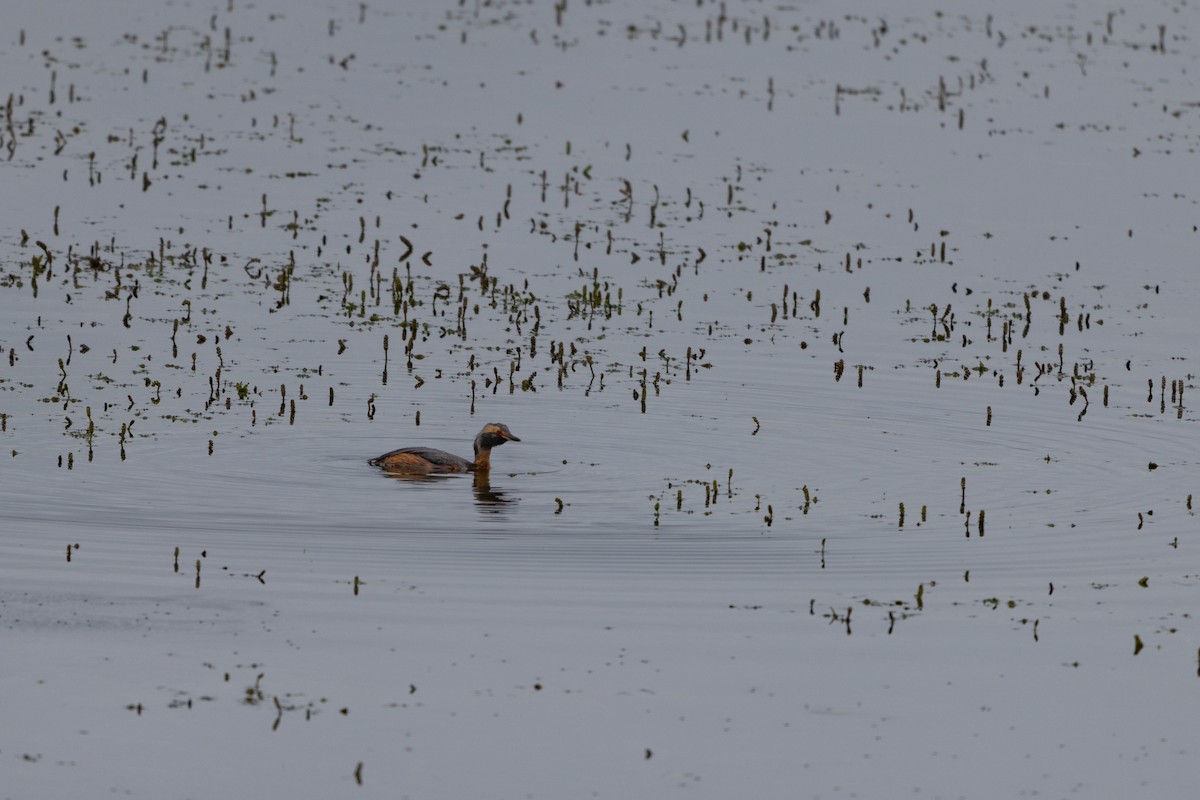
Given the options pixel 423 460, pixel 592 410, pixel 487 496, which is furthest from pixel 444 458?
pixel 592 410

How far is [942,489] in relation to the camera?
14.6 m

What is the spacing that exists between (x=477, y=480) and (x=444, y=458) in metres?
0.31

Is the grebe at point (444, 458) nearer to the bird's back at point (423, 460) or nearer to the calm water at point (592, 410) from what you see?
the bird's back at point (423, 460)

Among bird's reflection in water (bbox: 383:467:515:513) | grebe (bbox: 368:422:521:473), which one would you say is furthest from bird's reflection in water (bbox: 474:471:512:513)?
grebe (bbox: 368:422:521:473)

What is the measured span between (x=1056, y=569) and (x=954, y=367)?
674 cm

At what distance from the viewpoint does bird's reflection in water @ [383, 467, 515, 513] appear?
46.7 ft

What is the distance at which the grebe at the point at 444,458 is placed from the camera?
48.9 ft

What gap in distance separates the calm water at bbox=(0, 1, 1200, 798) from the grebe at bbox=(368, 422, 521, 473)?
13 cm

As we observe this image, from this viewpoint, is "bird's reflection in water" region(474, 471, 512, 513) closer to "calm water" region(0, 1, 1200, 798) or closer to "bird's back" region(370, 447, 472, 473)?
"calm water" region(0, 1, 1200, 798)

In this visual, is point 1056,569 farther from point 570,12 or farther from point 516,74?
point 570,12

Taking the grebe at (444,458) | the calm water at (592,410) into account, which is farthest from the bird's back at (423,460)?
the calm water at (592,410)

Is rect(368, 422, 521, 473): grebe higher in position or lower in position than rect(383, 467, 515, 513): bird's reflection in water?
higher

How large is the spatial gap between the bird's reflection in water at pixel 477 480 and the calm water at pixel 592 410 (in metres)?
0.06

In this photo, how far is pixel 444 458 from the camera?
14938 millimetres
